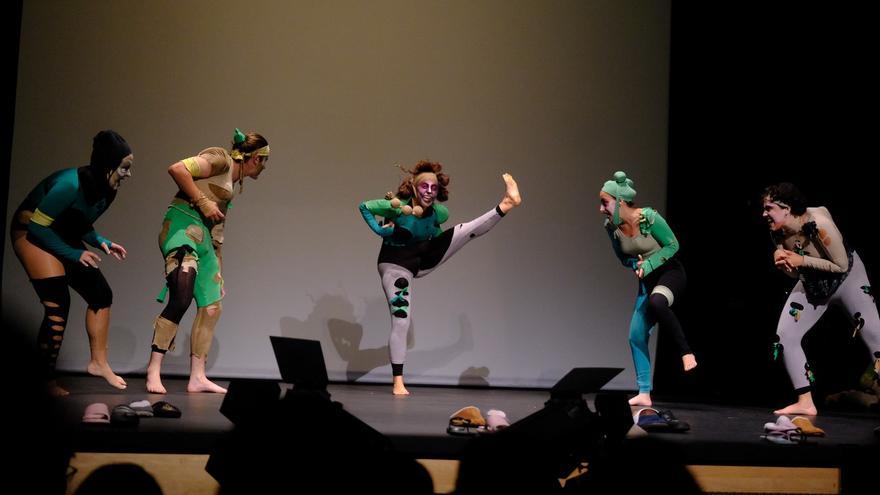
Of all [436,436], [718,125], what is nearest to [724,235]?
[718,125]

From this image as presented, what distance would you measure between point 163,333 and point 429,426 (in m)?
1.87

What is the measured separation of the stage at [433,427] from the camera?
111 inches

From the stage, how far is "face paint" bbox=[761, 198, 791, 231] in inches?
46.9

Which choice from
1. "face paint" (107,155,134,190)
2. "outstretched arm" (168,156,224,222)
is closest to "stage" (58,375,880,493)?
"outstretched arm" (168,156,224,222)

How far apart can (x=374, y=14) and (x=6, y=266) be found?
3261 mm

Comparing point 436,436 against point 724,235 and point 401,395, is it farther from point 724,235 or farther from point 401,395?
point 724,235

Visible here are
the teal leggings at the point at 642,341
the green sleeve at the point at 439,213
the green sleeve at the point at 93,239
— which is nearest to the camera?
the green sleeve at the point at 93,239

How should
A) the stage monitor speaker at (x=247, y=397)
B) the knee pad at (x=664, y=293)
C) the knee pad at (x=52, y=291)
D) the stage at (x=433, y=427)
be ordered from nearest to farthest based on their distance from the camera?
the stage monitor speaker at (x=247, y=397) < the stage at (x=433, y=427) < the knee pad at (x=52, y=291) < the knee pad at (x=664, y=293)

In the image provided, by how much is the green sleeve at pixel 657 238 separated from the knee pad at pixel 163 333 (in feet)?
9.46

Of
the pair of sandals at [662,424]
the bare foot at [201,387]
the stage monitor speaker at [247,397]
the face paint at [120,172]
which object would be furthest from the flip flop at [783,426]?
the face paint at [120,172]

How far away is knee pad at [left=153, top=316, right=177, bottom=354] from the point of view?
14.9 ft

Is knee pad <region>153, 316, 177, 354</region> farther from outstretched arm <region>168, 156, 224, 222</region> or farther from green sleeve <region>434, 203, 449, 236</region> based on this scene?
green sleeve <region>434, 203, 449, 236</region>

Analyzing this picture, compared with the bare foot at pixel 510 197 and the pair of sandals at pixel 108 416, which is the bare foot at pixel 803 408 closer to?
the bare foot at pixel 510 197

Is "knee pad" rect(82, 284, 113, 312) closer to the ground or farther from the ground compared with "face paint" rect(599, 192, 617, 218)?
closer to the ground
